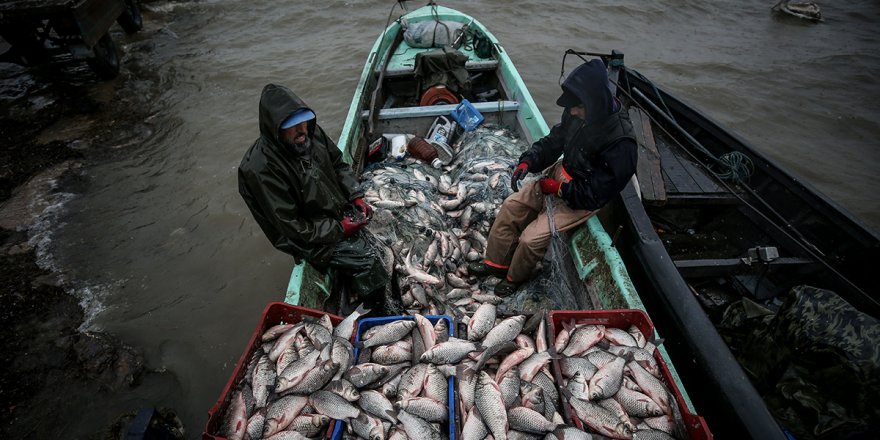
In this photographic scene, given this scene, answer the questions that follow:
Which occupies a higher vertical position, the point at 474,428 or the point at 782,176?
the point at 782,176

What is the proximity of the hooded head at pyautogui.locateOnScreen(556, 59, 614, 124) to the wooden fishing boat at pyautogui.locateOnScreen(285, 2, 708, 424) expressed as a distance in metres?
1.12

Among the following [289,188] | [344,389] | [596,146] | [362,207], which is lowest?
[344,389]

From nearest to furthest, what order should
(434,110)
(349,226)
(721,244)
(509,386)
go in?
(509,386), (349,226), (721,244), (434,110)

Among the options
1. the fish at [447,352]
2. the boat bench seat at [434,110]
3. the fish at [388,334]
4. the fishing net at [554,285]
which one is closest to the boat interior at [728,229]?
the fishing net at [554,285]

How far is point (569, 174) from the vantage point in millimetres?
3574

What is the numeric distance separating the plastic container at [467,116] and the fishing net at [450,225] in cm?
12

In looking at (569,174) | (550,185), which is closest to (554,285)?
(550,185)

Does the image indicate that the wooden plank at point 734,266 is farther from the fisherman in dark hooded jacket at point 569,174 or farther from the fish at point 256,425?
the fish at point 256,425

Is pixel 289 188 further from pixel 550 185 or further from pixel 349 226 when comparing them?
pixel 550 185

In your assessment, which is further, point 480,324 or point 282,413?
point 480,324

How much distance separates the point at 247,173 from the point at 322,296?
124 centimetres

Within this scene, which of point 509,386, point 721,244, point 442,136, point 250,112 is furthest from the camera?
point 250,112

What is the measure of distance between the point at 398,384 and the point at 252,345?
3.27ft

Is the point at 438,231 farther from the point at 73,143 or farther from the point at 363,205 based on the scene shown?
the point at 73,143
